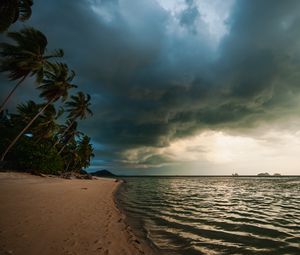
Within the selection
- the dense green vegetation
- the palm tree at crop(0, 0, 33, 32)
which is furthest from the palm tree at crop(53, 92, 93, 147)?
the palm tree at crop(0, 0, 33, 32)

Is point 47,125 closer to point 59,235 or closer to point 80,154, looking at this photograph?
point 80,154

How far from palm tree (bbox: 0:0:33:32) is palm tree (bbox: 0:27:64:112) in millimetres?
4638

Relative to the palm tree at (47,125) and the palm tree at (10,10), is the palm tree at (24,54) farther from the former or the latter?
the palm tree at (47,125)

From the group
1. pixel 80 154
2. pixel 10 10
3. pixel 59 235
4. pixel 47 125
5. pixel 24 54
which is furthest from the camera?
pixel 80 154

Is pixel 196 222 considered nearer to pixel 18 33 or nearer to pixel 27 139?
pixel 18 33

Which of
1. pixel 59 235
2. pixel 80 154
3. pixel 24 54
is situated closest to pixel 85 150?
pixel 80 154

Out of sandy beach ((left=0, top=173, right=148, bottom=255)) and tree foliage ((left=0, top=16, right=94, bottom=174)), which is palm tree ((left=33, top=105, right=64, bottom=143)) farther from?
sandy beach ((left=0, top=173, right=148, bottom=255))

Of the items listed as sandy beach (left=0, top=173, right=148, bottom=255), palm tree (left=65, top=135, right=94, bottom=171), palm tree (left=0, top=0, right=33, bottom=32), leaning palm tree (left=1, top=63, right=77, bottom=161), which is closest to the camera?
sandy beach (left=0, top=173, right=148, bottom=255)

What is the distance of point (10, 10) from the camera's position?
68.7 ft

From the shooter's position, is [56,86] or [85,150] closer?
[56,86]

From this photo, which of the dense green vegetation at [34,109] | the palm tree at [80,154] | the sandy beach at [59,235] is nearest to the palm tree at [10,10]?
the dense green vegetation at [34,109]

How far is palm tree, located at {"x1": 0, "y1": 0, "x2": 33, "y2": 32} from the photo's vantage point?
811 inches

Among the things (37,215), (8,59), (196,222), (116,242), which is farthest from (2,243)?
(8,59)

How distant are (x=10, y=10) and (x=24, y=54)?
7.36m
